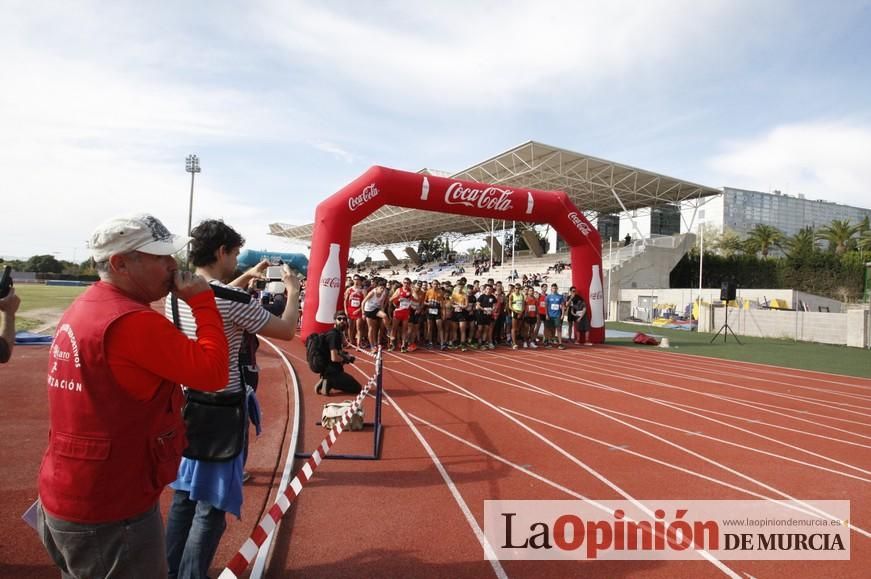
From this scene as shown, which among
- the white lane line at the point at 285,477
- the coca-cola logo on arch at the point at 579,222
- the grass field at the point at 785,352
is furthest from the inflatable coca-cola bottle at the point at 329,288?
the grass field at the point at 785,352

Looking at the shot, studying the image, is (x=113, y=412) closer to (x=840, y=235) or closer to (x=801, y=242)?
(x=801, y=242)

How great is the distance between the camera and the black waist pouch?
212 centimetres

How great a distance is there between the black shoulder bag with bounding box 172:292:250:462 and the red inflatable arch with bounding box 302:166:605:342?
8459 millimetres

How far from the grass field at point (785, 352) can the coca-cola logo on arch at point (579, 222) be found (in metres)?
3.62

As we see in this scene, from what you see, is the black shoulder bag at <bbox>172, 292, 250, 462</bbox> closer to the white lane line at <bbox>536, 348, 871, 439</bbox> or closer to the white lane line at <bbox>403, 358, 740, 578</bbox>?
the white lane line at <bbox>403, 358, 740, 578</bbox>

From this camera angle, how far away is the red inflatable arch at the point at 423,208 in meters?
10.8

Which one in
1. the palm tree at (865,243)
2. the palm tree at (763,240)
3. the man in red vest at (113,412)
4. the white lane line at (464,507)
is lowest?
the white lane line at (464,507)

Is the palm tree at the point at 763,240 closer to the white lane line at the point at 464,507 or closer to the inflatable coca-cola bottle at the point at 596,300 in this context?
the inflatable coca-cola bottle at the point at 596,300

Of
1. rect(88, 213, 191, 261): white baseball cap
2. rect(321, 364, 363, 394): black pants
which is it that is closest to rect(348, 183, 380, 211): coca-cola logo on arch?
rect(321, 364, 363, 394): black pants

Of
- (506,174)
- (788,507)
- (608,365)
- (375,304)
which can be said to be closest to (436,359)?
(375,304)

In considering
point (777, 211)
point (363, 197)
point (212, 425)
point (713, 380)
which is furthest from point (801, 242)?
point (777, 211)

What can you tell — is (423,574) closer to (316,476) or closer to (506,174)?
(316,476)

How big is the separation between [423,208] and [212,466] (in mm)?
10895

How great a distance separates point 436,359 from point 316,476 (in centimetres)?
640
